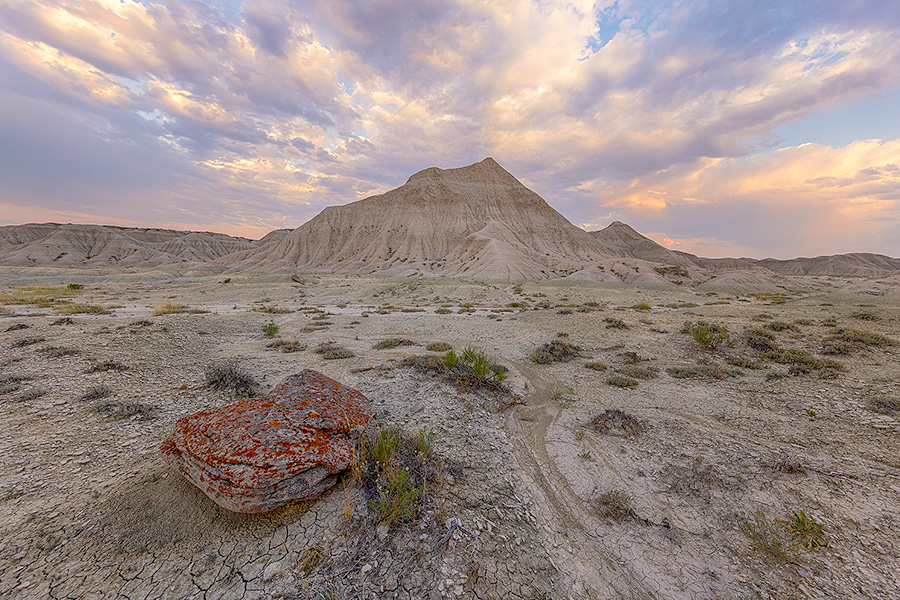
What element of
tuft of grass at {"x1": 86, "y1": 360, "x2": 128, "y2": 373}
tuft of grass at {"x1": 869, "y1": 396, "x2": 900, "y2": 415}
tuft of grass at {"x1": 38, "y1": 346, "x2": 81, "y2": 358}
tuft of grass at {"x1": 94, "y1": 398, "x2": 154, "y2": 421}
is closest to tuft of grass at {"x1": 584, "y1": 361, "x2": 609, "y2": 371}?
tuft of grass at {"x1": 869, "y1": 396, "x2": 900, "y2": 415}

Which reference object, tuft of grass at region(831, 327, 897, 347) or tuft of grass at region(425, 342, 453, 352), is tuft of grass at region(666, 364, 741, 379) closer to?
tuft of grass at region(831, 327, 897, 347)

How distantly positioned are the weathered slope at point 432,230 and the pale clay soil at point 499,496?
47197 mm

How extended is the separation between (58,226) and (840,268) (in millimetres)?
240423

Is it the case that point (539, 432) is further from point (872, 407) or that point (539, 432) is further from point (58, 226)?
point (58, 226)

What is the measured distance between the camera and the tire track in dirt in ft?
10.0

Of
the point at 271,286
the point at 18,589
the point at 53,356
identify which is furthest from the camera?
the point at 271,286

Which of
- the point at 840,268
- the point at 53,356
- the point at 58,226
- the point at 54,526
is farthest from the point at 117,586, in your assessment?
the point at 58,226

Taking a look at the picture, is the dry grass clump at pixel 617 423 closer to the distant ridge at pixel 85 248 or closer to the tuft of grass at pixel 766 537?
the tuft of grass at pixel 766 537

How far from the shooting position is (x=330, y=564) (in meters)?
3.00

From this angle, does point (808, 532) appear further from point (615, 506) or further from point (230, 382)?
point (230, 382)

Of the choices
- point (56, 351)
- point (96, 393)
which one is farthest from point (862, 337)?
point (56, 351)

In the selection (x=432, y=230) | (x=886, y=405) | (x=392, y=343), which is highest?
(x=432, y=230)

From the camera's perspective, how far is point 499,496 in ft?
13.5

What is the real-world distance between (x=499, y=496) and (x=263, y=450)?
2.92 meters
